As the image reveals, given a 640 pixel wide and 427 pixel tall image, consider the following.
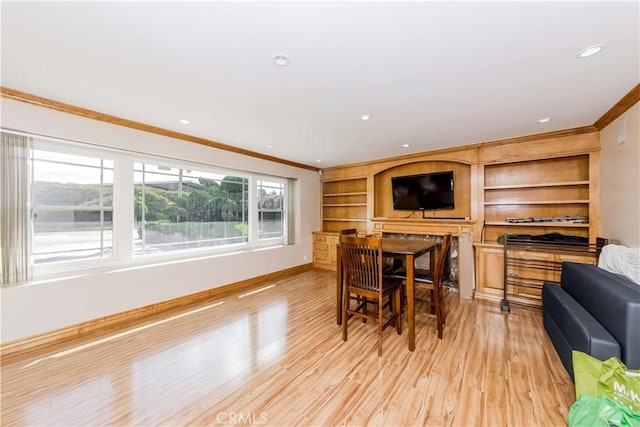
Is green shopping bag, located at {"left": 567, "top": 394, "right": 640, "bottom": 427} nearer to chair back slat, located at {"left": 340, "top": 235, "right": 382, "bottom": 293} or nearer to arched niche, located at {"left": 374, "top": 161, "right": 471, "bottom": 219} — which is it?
chair back slat, located at {"left": 340, "top": 235, "right": 382, "bottom": 293}

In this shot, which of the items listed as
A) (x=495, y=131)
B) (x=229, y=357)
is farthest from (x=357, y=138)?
(x=229, y=357)

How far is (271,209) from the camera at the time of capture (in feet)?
16.8

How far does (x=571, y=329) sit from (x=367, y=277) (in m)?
1.59

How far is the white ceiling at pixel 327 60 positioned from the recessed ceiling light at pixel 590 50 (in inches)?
1.5

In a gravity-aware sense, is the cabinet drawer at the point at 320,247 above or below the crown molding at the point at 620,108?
below

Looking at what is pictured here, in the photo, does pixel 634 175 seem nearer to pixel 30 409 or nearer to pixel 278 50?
pixel 278 50

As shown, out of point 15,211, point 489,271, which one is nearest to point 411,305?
point 489,271

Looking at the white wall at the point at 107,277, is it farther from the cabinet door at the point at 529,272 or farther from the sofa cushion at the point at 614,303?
the sofa cushion at the point at 614,303

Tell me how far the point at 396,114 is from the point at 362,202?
304 cm

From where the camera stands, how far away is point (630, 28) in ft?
4.76

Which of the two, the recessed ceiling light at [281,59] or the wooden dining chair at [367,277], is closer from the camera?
the recessed ceiling light at [281,59]

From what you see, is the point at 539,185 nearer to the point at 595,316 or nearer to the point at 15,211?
the point at 595,316

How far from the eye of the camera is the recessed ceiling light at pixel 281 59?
1674 mm
